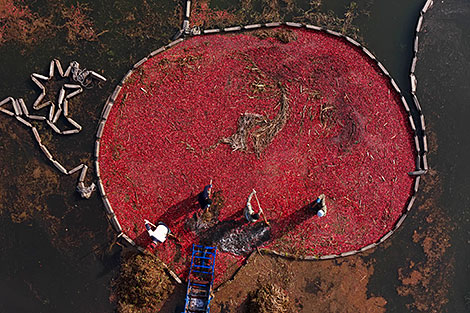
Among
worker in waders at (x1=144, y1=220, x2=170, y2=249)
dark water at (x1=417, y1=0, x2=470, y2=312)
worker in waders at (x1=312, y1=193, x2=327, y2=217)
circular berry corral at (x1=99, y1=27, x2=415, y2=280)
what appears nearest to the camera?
worker in waders at (x1=144, y1=220, x2=170, y2=249)

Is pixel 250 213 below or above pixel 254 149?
below

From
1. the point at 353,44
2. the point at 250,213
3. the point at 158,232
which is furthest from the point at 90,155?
the point at 353,44

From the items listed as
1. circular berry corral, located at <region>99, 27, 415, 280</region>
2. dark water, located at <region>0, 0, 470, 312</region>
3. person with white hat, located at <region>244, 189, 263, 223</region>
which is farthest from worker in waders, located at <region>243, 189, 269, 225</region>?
dark water, located at <region>0, 0, 470, 312</region>

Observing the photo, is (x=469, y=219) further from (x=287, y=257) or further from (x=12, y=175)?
(x=12, y=175)

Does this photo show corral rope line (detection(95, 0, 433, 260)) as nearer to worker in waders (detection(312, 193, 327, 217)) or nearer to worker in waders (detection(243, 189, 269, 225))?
worker in waders (detection(243, 189, 269, 225))

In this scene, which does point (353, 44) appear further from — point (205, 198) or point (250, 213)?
point (205, 198)

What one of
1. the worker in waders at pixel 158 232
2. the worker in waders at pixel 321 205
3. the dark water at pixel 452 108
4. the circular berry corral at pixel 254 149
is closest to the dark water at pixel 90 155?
the dark water at pixel 452 108

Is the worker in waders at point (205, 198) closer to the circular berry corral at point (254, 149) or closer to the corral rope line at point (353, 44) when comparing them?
the circular berry corral at point (254, 149)
